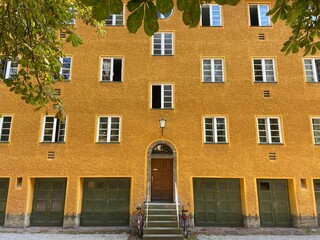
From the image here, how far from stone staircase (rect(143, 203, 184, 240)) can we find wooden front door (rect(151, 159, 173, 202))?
3.34 feet

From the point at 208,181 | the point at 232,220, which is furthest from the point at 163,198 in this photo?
the point at 232,220

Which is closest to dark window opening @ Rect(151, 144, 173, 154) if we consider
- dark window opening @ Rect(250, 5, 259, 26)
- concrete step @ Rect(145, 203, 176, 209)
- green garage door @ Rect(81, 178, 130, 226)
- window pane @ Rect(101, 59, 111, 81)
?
green garage door @ Rect(81, 178, 130, 226)

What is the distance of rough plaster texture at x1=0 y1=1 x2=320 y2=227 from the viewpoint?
11750mm

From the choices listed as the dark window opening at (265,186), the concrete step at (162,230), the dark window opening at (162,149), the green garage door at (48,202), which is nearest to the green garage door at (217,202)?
the dark window opening at (265,186)

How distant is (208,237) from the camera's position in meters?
10.1

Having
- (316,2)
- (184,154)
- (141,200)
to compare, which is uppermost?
(316,2)

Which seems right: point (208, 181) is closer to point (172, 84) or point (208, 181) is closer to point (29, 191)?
point (172, 84)

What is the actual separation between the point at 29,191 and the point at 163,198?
21.7ft

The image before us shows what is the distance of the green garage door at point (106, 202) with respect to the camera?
1171cm

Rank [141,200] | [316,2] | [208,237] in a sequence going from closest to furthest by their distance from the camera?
1. [316,2]
2. [208,237]
3. [141,200]

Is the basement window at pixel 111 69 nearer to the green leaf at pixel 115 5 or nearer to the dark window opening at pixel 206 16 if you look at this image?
the dark window opening at pixel 206 16

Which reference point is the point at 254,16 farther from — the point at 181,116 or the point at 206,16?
the point at 181,116

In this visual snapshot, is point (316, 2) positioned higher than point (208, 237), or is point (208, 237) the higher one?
point (316, 2)

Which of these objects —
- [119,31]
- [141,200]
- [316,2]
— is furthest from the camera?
[119,31]
